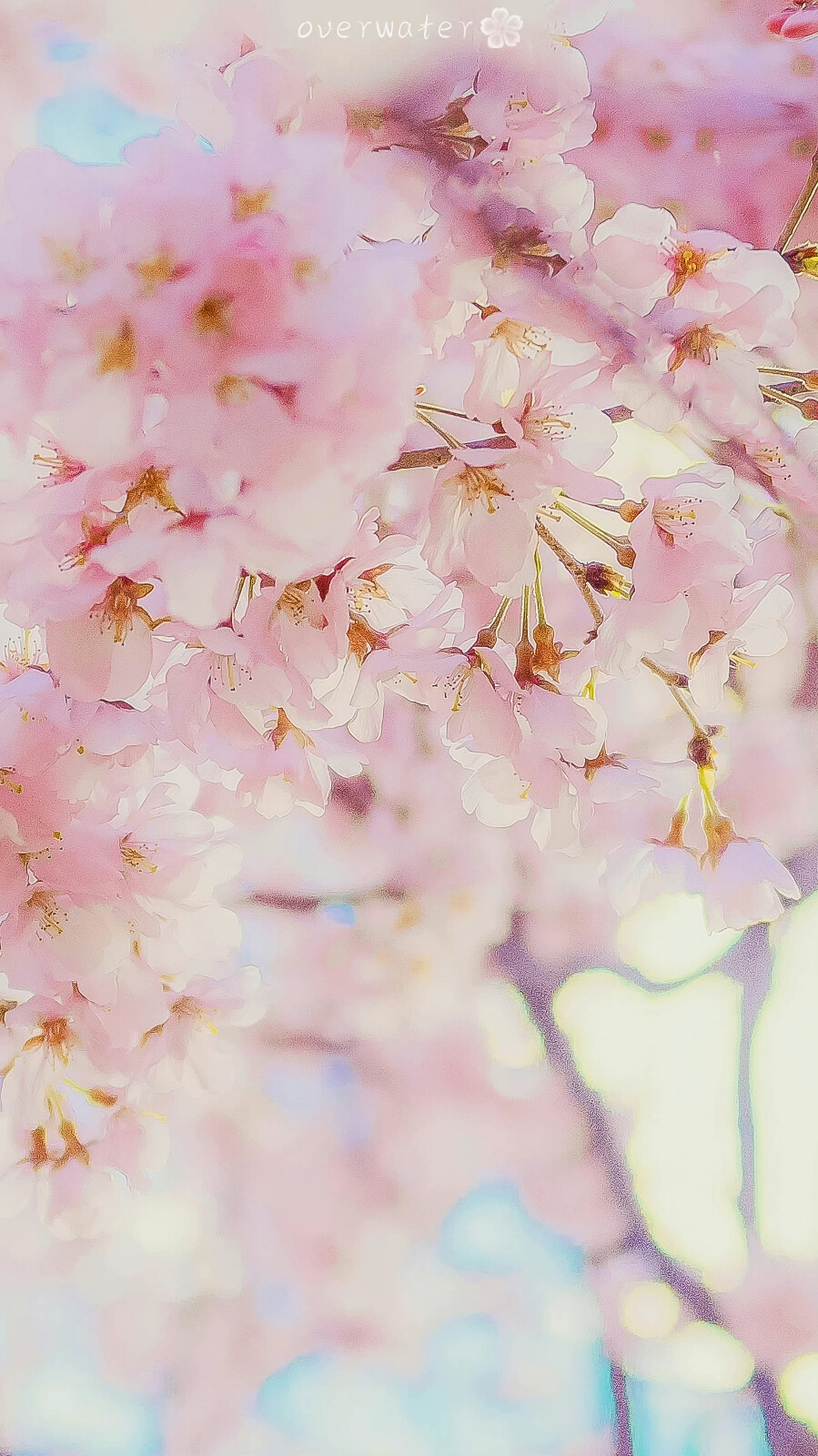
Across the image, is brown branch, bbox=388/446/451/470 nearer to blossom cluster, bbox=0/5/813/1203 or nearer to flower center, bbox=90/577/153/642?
blossom cluster, bbox=0/5/813/1203

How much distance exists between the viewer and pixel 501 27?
18.6 inches

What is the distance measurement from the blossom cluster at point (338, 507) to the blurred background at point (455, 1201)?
13cm

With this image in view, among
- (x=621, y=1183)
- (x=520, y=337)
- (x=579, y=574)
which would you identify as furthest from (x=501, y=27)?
(x=621, y=1183)

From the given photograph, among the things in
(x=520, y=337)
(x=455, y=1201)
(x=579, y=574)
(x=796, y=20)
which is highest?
(x=796, y=20)

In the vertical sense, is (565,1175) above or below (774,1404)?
above

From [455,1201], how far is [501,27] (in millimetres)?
792

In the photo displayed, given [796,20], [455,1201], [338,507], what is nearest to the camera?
[338,507]

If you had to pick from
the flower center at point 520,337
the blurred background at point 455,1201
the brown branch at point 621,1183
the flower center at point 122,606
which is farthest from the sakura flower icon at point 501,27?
the brown branch at point 621,1183

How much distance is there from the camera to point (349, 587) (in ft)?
1.46

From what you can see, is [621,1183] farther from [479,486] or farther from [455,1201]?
[479,486]

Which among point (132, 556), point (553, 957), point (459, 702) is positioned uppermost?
point (132, 556)

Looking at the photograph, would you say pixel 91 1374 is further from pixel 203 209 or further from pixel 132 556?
pixel 203 209

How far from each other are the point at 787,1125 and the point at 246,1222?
0.44 m

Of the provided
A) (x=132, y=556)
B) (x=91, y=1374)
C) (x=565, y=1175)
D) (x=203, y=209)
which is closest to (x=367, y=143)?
(x=203, y=209)
